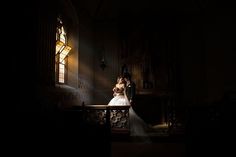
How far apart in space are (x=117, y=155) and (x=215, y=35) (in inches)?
208

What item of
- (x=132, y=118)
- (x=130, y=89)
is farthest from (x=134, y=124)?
(x=130, y=89)

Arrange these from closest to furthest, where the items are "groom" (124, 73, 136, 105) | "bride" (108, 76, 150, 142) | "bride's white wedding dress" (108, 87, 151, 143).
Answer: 1. "bride's white wedding dress" (108, 87, 151, 143)
2. "bride" (108, 76, 150, 142)
3. "groom" (124, 73, 136, 105)

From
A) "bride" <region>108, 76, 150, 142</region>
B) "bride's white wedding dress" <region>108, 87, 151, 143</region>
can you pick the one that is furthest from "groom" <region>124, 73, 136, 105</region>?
"bride's white wedding dress" <region>108, 87, 151, 143</region>

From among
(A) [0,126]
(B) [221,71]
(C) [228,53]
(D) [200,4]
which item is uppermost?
(D) [200,4]

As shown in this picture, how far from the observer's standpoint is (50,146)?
8.09 ft

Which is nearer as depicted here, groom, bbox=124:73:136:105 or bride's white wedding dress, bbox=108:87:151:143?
bride's white wedding dress, bbox=108:87:151:143

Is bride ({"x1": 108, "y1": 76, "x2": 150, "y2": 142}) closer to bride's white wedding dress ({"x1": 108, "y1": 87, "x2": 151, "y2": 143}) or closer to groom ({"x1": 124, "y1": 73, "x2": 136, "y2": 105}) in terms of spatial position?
bride's white wedding dress ({"x1": 108, "y1": 87, "x2": 151, "y2": 143})

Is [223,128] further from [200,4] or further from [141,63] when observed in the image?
[200,4]

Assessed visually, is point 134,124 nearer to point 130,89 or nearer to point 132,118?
point 132,118

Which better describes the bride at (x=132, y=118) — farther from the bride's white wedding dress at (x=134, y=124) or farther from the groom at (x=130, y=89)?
the groom at (x=130, y=89)

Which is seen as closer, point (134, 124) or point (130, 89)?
point (134, 124)

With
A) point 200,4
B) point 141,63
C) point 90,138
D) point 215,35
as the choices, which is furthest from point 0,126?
point 200,4

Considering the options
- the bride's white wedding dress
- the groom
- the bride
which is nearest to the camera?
the bride's white wedding dress

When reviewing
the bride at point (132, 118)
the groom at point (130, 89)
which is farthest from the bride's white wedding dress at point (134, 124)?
the groom at point (130, 89)
